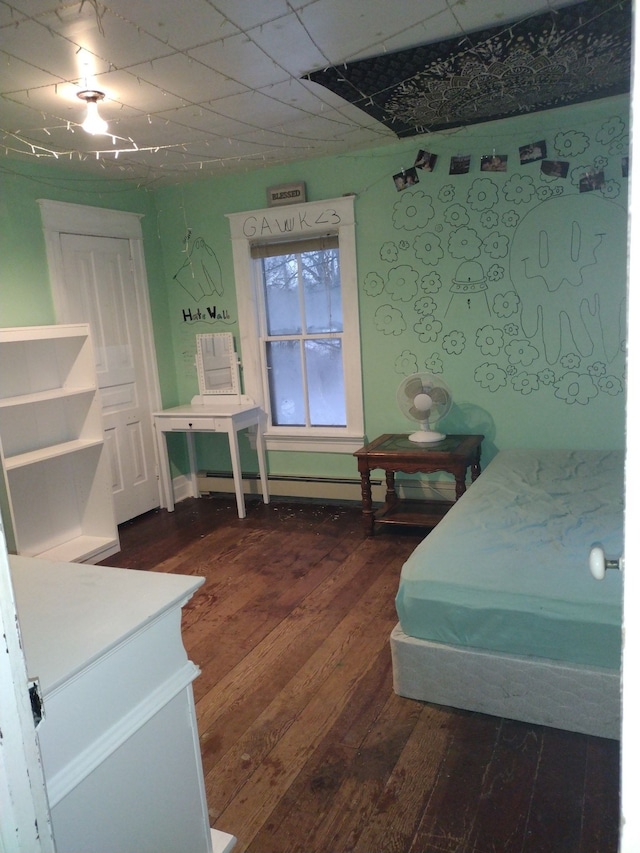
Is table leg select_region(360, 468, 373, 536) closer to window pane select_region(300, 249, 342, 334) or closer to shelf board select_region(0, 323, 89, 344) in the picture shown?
window pane select_region(300, 249, 342, 334)

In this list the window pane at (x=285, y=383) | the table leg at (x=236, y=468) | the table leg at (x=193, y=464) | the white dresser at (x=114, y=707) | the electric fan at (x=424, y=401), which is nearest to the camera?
the white dresser at (x=114, y=707)

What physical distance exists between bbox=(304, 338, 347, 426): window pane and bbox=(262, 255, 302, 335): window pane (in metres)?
0.22

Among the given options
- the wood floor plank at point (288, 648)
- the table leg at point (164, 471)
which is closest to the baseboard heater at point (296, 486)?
the table leg at point (164, 471)

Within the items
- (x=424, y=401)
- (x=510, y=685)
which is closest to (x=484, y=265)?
(x=424, y=401)

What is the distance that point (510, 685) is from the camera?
6.55 ft

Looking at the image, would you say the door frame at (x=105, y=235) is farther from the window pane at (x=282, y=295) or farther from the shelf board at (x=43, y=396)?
the window pane at (x=282, y=295)

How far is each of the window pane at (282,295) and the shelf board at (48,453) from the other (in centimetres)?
152

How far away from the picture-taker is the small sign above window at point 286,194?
4172mm

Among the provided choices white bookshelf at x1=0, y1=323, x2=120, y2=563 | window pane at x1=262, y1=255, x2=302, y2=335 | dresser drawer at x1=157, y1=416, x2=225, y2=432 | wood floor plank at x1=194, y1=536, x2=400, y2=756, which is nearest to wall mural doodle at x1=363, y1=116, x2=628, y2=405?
window pane at x1=262, y1=255, x2=302, y2=335

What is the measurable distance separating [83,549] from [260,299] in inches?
83.7

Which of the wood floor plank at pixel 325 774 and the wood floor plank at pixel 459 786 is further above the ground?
the wood floor plank at pixel 459 786

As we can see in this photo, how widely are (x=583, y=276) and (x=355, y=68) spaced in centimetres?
180

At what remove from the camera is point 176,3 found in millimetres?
1902

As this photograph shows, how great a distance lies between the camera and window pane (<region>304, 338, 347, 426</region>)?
4383 millimetres
